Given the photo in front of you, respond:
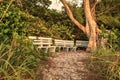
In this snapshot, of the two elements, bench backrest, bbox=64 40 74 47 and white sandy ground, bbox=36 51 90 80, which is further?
bench backrest, bbox=64 40 74 47

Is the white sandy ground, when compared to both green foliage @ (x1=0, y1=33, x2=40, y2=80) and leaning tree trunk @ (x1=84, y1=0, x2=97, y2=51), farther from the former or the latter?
leaning tree trunk @ (x1=84, y1=0, x2=97, y2=51)

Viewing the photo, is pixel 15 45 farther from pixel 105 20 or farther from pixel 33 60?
pixel 105 20

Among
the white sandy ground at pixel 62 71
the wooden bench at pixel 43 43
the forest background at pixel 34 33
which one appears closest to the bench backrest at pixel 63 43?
the forest background at pixel 34 33

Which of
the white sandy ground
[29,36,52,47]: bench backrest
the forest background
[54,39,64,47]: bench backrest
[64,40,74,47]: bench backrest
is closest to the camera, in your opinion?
the forest background

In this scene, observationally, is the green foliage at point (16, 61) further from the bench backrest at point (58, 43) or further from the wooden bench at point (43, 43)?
the bench backrest at point (58, 43)

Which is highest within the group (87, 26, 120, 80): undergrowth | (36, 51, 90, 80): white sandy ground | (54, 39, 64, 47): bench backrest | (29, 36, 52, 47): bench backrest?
(29, 36, 52, 47): bench backrest

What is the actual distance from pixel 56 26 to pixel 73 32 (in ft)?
5.99

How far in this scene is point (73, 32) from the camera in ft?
64.1

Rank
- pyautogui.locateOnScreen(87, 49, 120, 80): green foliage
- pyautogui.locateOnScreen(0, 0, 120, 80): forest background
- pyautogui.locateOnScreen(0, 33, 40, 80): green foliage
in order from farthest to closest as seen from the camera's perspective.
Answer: pyautogui.locateOnScreen(87, 49, 120, 80): green foliage, pyautogui.locateOnScreen(0, 0, 120, 80): forest background, pyautogui.locateOnScreen(0, 33, 40, 80): green foliage

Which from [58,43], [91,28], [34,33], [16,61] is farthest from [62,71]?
[91,28]

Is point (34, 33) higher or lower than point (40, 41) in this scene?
higher

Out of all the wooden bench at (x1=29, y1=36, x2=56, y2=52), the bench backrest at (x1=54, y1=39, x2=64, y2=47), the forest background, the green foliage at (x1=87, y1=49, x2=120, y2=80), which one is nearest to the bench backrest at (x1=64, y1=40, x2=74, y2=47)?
the bench backrest at (x1=54, y1=39, x2=64, y2=47)

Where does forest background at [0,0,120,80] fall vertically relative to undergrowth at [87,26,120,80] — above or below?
above

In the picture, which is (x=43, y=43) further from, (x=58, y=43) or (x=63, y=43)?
(x=63, y=43)
